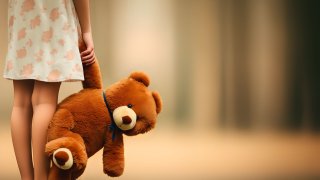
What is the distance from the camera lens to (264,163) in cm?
216

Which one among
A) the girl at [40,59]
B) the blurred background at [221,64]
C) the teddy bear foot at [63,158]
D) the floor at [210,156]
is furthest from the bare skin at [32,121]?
the blurred background at [221,64]

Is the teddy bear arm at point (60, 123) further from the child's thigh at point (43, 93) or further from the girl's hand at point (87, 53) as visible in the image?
the girl's hand at point (87, 53)

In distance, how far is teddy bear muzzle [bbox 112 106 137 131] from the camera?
3.81 feet

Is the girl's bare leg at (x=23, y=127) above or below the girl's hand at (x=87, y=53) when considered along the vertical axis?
below

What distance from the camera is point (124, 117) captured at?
116cm

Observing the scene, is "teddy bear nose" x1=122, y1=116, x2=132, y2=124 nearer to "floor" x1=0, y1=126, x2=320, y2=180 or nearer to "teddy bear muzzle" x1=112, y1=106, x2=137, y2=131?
"teddy bear muzzle" x1=112, y1=106, x2=137, y2=131

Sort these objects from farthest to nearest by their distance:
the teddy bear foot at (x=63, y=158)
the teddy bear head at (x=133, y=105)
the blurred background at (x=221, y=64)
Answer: the blurred background at (x=221, y=64)
the teddy bear head at (x=133, y=105)
the teddy bear foot at (x=63, y=158)

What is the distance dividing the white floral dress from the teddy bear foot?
173mm

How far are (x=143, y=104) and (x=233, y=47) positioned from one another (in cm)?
165

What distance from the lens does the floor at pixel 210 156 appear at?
75.9 inches

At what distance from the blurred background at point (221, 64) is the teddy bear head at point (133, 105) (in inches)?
55.4

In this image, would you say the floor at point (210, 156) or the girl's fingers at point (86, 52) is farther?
the floor at point (210, 156)

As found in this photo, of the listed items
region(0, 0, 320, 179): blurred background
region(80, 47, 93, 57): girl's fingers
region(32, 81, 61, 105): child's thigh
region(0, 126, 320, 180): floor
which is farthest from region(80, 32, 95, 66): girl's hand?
region(0, 0, 320, 179): blurred background

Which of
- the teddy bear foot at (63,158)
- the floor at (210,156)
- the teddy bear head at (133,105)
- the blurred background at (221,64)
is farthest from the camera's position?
the blurred background at (221,64)
